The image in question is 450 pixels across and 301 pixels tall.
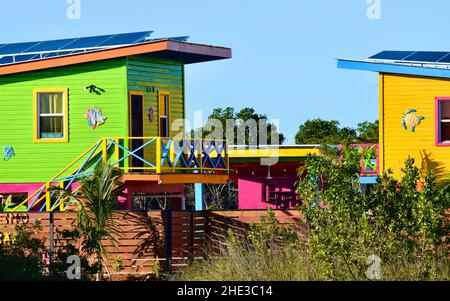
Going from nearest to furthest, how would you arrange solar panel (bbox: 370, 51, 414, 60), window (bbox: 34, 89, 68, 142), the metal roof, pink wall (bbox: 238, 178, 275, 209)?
the metal roof → window (bbox: 34, 89, 68, 142) → solar panel (bbox: 370, 51, 414, 60) → pink wall (bbox: 238, 178, 275, 209)

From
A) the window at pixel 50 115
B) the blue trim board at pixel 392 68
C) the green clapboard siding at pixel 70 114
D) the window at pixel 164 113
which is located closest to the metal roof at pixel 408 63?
the blue trim board at pixel 392 68

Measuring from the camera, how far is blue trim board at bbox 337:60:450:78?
32.6 metres

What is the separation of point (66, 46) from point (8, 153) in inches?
152

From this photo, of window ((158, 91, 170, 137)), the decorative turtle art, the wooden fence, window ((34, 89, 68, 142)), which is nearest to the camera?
the wooden fence

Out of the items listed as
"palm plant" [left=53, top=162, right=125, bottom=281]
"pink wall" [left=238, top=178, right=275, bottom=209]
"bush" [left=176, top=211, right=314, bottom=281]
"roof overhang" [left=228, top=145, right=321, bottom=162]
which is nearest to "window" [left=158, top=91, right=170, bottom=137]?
"palm plant" [left=53, top=162, right=125, bottom=281]

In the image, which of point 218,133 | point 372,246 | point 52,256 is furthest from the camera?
point 218,133

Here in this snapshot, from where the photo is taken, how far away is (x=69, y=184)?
3175 centimetres

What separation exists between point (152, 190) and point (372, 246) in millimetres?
12038

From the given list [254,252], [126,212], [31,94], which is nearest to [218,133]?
[31,94]

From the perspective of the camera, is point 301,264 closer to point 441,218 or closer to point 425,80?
point 441,218

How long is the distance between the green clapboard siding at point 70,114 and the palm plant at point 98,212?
4.53m

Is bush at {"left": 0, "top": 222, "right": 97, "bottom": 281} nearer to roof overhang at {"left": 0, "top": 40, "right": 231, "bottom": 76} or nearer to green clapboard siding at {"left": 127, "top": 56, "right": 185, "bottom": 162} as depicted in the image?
green clapboard siding at {"left": 127, "top": 56, "right": 185, "bottom": 162}

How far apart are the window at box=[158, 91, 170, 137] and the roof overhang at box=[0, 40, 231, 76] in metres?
1.19

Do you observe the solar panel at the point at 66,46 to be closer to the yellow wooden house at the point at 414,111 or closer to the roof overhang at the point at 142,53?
the roof overhang at the point at 142,53
